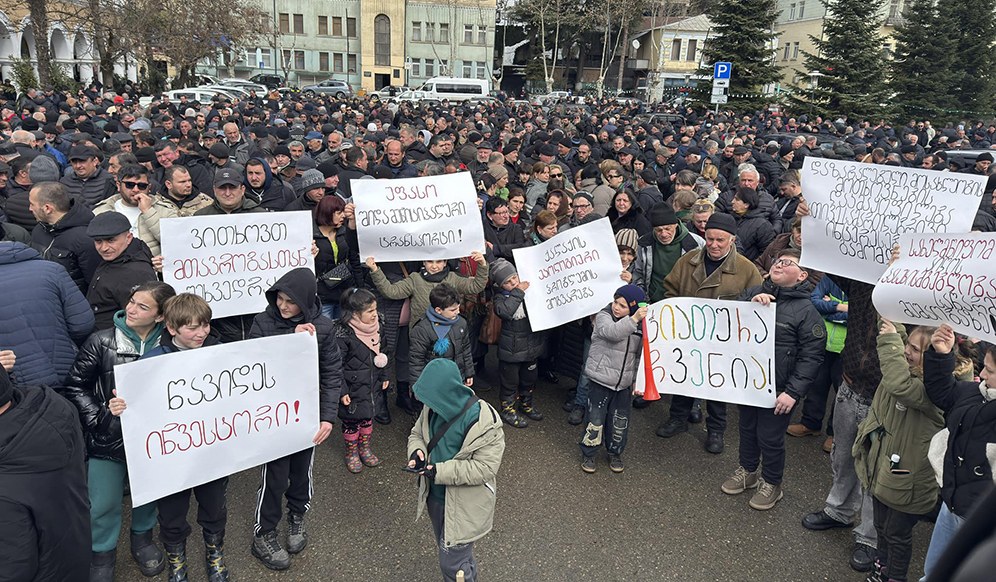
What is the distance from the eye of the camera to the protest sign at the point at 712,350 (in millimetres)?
4418

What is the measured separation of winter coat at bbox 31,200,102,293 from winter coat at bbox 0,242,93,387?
900 millimetres

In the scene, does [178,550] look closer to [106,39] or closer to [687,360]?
[687,360]

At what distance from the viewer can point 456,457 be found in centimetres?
315

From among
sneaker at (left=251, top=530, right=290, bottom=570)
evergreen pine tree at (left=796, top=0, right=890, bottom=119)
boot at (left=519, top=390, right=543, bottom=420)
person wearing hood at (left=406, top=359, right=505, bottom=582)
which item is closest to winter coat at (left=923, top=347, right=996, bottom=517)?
person wearing hood at (left=406, top=359, right=505, bottom=582)

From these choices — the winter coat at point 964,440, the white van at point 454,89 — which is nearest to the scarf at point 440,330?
the winter coat at point 964,440

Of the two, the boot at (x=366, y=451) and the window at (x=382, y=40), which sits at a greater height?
the window at (x=382, y=40)

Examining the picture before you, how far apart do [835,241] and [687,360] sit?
4.52 feet

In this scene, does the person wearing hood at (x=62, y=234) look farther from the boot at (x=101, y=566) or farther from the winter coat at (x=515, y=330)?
the winter coat at (x=515, y=330)

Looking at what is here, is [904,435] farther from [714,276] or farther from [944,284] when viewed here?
[714,276]

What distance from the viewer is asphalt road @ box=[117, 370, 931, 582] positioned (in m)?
3.88

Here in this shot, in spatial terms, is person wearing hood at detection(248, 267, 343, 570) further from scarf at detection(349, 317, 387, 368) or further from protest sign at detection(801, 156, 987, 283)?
protest sign at detection(801, 156, 987, 283)

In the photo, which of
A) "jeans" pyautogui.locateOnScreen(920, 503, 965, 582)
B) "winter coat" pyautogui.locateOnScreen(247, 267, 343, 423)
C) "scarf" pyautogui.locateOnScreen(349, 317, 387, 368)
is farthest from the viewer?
"scarf" pyautogui.locateOnScreen(349, 317, 387, 368)

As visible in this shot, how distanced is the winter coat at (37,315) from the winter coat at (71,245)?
900mm

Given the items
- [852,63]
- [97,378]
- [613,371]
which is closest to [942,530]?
[613,371]
